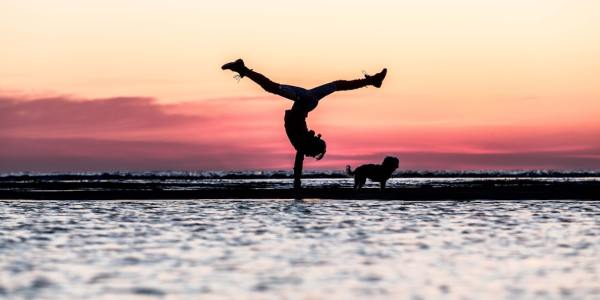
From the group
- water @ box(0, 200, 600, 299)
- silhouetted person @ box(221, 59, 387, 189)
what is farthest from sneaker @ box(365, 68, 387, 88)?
water @ box(0, 200, 600, 299)

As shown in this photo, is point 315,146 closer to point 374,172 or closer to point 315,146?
point 315,146

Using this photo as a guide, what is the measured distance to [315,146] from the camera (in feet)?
102

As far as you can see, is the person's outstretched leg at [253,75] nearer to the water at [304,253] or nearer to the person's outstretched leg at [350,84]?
the person's outstretched leg at [350,84]

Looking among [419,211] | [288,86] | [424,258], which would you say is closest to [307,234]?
[424,258]

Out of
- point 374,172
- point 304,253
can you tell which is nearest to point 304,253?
point 304,253

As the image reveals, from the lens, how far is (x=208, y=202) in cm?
3123

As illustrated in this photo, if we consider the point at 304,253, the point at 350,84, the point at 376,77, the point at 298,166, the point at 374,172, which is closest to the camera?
the point at 304,253

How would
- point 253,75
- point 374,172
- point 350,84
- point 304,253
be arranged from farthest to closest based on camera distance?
1. point 374,172
2. point 350,84
3. point 253,75
4. point 304,253

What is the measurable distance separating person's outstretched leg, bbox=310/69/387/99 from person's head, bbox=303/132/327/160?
1271mm

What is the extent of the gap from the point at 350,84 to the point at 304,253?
15.5 meters

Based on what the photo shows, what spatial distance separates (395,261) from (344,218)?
8215 mm

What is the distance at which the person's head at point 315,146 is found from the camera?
3110 centimetres

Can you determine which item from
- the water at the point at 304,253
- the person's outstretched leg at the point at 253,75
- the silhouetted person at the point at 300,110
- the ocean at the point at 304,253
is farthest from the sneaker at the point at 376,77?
the water at the point at 304,253

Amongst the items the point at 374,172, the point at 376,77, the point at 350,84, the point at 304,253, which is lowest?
the point at 304,253
